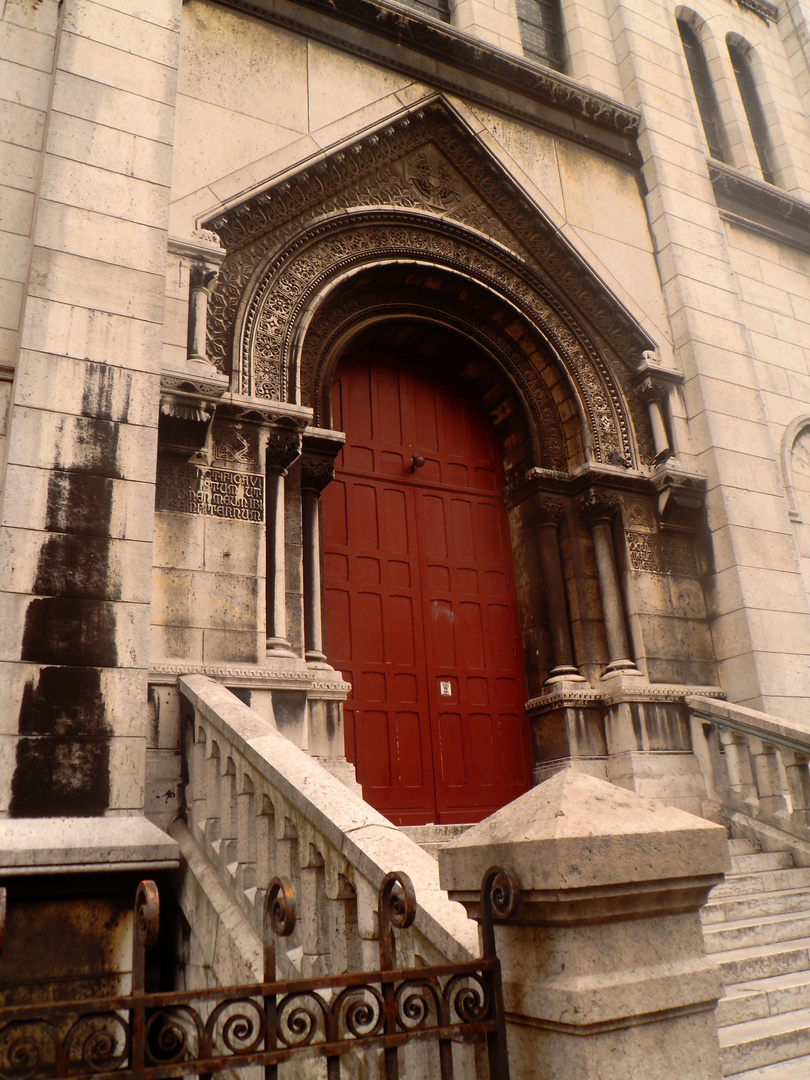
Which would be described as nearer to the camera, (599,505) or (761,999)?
Answer: (761,999)

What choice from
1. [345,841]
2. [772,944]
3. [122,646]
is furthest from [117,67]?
[772,944]

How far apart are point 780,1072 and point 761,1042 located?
0.49 feet

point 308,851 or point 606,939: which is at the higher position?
point 308,851

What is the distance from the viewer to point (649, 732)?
297 inches

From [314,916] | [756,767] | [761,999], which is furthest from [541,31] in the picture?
[314,916]

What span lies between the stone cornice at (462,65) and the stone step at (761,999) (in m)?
8.34

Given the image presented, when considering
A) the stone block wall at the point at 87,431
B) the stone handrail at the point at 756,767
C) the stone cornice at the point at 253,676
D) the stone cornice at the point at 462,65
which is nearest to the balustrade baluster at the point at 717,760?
the stone handrail at the point at 756,767

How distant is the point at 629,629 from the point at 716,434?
2.23 meters

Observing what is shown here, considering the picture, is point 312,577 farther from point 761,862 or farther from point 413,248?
point 761,862

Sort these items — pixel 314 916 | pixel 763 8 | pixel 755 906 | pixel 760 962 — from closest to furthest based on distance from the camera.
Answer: pixel 314 916
pixel 760 962
pixel 755 906
pixel 763 8

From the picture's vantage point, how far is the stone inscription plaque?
623 centimetres

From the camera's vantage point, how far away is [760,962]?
14.4 ft

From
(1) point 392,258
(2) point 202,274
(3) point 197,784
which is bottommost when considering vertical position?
(3) point 197,784

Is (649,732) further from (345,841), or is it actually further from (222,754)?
(345,841)
